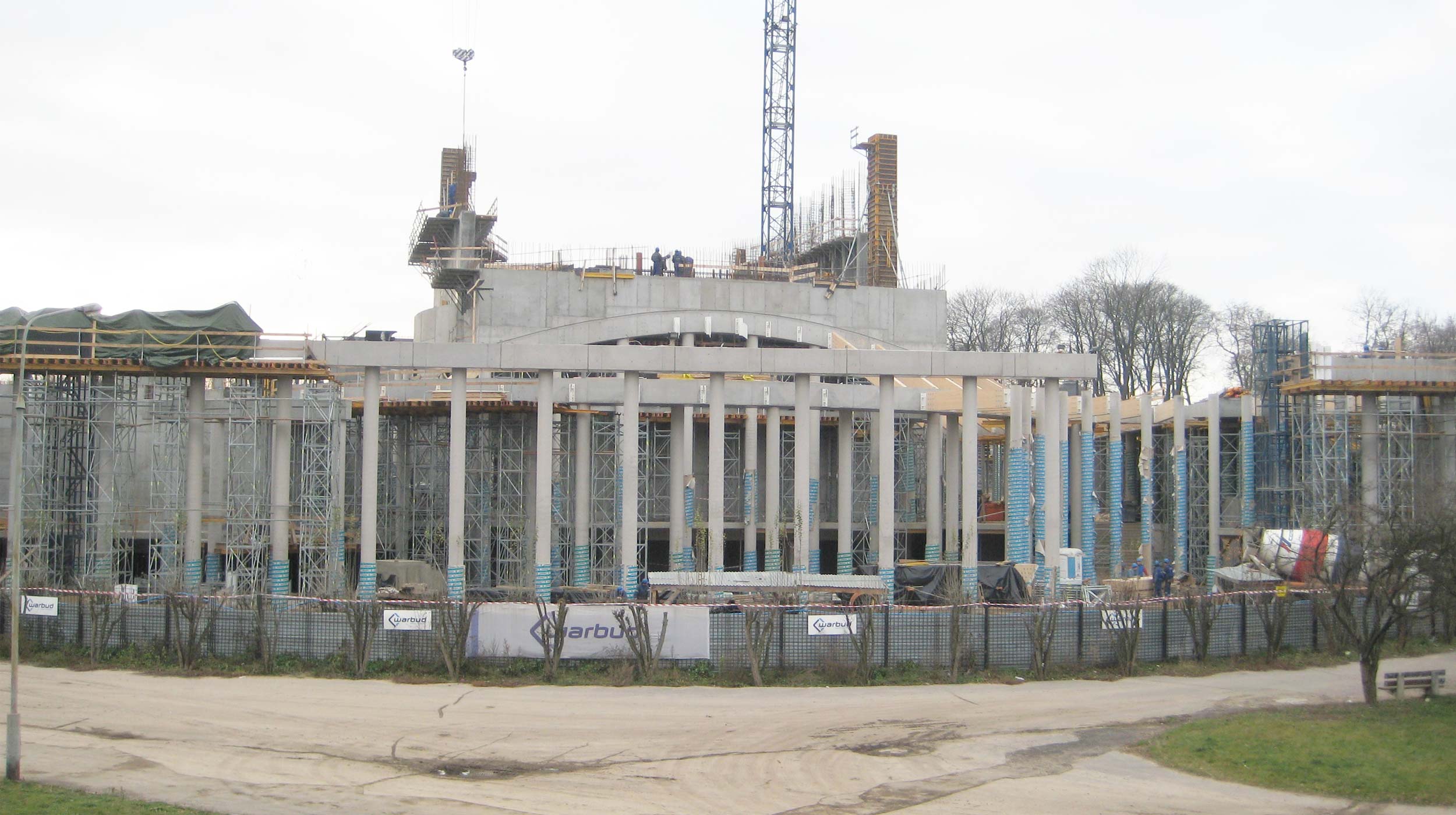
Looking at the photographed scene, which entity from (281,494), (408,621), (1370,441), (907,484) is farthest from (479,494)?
(1370,441)

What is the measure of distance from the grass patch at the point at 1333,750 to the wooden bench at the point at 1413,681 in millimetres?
679

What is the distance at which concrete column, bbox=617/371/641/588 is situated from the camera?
3459 cm

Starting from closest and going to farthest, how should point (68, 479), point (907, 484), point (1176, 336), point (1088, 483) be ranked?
point (68, 479) < point (1088, 483) < point (907, 484) < point (1176, 336)

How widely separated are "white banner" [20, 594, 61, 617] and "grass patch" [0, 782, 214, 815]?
36.7ft

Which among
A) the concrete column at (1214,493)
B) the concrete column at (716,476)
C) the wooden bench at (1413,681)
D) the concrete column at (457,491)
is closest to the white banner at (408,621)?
the concrete column at (457,491)

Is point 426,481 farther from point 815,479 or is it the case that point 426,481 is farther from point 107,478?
point 815,479

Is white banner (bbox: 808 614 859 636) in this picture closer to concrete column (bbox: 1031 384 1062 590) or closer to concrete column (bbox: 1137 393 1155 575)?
concrete column (bbox: 1031 384 1062 590)

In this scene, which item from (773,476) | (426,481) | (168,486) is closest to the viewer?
(168,486)

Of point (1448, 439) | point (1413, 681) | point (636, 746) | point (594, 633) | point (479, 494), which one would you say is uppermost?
point (1448, 439)

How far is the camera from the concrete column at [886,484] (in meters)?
34.6

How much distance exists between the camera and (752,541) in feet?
141

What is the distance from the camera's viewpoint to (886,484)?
35406 millimetres

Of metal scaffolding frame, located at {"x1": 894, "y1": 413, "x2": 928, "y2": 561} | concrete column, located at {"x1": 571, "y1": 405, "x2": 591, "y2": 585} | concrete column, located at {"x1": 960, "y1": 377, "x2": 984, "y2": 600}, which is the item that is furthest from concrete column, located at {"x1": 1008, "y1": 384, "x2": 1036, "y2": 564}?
concrete column, located at {"x1": 571, "y1": 405, "x2": 591, "y2": 585}

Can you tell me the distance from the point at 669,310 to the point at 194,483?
2232 centimetres
